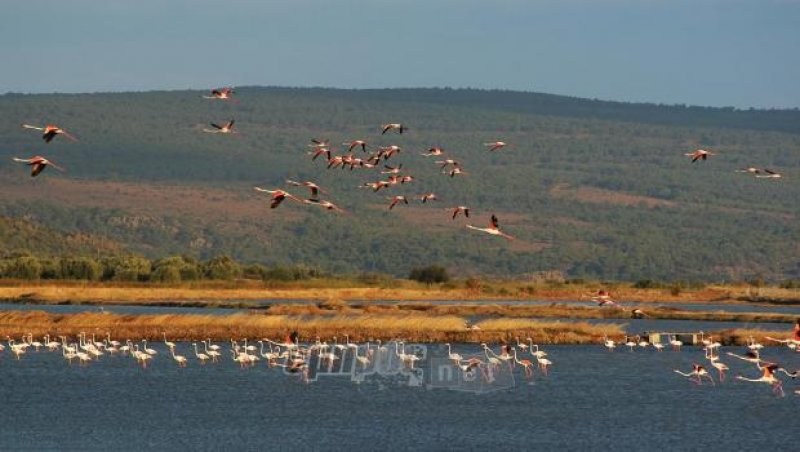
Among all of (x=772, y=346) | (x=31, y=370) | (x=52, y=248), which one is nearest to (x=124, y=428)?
(x=31, y=370)

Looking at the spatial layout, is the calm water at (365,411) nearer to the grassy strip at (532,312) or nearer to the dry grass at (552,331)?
the dry grass at (552,331)

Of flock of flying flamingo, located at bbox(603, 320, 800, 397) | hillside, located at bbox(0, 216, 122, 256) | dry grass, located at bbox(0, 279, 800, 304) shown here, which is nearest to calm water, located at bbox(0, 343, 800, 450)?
flock of flying flamingo, located at bbox(603, 320, 800, 397)

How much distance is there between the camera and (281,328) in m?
59.4

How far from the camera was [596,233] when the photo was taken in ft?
620

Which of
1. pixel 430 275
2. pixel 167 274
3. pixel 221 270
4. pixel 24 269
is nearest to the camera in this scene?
pixel 24 269

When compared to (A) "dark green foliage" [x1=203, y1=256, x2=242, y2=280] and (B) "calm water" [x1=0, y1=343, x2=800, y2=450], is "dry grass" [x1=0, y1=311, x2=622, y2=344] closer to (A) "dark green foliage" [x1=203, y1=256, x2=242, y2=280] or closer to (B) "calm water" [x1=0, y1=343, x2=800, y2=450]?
(B) "calm water" [x1=0, y1=343, x2=800, y2=450]

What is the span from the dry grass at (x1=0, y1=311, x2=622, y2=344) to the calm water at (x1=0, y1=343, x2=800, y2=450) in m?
3.19

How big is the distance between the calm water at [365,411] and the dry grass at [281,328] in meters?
3.19

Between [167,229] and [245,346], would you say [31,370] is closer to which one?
[245,346]

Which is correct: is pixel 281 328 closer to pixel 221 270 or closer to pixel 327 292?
pixel 327 292

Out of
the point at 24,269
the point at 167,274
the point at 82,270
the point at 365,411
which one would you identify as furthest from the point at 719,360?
the point at 24,269

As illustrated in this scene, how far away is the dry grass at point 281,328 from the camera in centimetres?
5781

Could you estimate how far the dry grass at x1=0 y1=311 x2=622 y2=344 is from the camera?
57.8 metres

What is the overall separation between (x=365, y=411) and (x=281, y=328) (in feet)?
54.9
